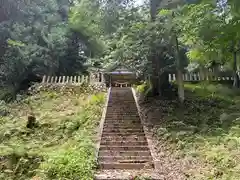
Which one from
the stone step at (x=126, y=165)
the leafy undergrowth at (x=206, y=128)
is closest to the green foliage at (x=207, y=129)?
the leafy undergrowth at (x=206, y=128)

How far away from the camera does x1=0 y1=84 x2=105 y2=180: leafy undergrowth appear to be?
23.7ft

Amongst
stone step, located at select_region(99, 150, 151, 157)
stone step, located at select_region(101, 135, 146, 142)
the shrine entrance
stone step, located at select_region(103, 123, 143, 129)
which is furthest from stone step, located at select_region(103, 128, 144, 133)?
the shrine entrance

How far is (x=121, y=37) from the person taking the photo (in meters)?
13.6

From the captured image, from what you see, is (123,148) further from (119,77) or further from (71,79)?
(119,77)

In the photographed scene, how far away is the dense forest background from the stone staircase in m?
2.14

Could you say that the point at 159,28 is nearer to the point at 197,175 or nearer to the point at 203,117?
the point at 203,117

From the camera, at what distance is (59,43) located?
20391 mm

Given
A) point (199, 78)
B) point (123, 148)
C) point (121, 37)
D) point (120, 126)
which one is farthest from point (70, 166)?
point (199, 78)

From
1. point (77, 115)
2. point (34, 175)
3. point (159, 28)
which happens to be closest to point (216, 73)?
point (159, 28)

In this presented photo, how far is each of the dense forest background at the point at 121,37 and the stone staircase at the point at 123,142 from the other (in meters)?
2.14

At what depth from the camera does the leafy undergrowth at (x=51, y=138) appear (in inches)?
285

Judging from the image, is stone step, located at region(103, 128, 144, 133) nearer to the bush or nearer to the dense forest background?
the bush

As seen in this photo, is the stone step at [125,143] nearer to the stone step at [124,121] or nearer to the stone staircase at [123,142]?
the stone staircase at [123,142]

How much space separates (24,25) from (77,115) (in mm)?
9677
